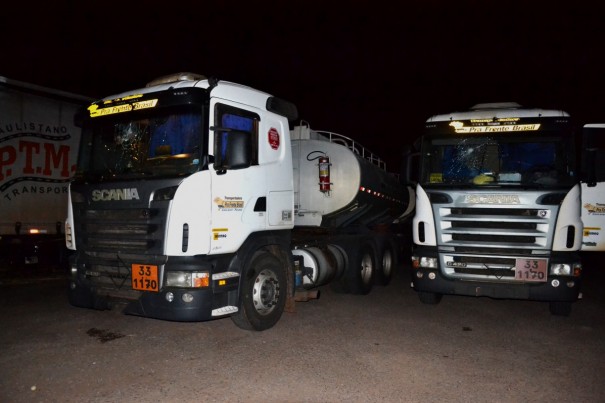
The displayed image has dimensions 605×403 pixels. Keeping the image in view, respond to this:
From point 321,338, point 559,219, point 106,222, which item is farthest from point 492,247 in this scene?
point 106,222

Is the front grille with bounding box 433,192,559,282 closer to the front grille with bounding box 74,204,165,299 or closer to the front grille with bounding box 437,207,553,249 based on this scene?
the front grille with bounding box 437,207,553,249

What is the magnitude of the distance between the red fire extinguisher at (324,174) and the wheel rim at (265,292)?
2.57 meters

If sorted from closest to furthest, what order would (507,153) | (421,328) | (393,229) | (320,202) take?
(421,328)
(507,153)
(320,202)
(393,229)

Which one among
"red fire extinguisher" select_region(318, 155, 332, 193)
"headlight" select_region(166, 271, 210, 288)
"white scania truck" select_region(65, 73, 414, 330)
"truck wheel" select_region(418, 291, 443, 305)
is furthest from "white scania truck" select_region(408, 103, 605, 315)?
"headlight" select_region(166, 271, 210, 288)

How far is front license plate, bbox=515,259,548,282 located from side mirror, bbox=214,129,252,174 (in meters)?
4.27

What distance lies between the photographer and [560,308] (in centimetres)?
722

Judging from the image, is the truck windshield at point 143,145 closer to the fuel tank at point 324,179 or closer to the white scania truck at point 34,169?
the fuel tank at point 324,179

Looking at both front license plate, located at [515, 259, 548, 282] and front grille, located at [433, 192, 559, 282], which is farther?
front grille, located at [433, 192, 559, 282]

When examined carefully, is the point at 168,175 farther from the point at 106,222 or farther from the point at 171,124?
the point at 106,222

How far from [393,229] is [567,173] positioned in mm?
5802

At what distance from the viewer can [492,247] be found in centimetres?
690

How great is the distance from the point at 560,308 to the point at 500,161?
248cm

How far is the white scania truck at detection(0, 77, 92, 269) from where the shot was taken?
920cm

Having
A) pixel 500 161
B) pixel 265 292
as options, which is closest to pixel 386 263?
pixel 500 161
